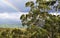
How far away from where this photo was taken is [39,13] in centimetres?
2272

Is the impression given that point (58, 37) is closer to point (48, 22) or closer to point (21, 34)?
point (48, 22)

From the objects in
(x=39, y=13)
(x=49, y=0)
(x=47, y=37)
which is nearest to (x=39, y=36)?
(x=47, y=37)

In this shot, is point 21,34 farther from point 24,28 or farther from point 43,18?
point 43,18

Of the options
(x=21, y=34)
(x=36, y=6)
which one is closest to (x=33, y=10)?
(x=36, y=6)

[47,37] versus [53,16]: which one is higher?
[53,16]

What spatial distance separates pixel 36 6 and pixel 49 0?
1269mm

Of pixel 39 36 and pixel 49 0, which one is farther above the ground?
pixel 49 0

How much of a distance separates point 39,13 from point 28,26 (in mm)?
1413

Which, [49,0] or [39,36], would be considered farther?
[49,0]

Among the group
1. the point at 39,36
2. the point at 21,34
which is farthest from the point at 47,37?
the point at 21,34

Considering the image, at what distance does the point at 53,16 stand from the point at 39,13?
47.1 inches

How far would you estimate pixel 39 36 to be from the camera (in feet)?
71.6

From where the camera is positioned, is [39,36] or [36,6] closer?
[39,36]

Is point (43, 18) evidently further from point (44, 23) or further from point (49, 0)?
point (49, 0)
